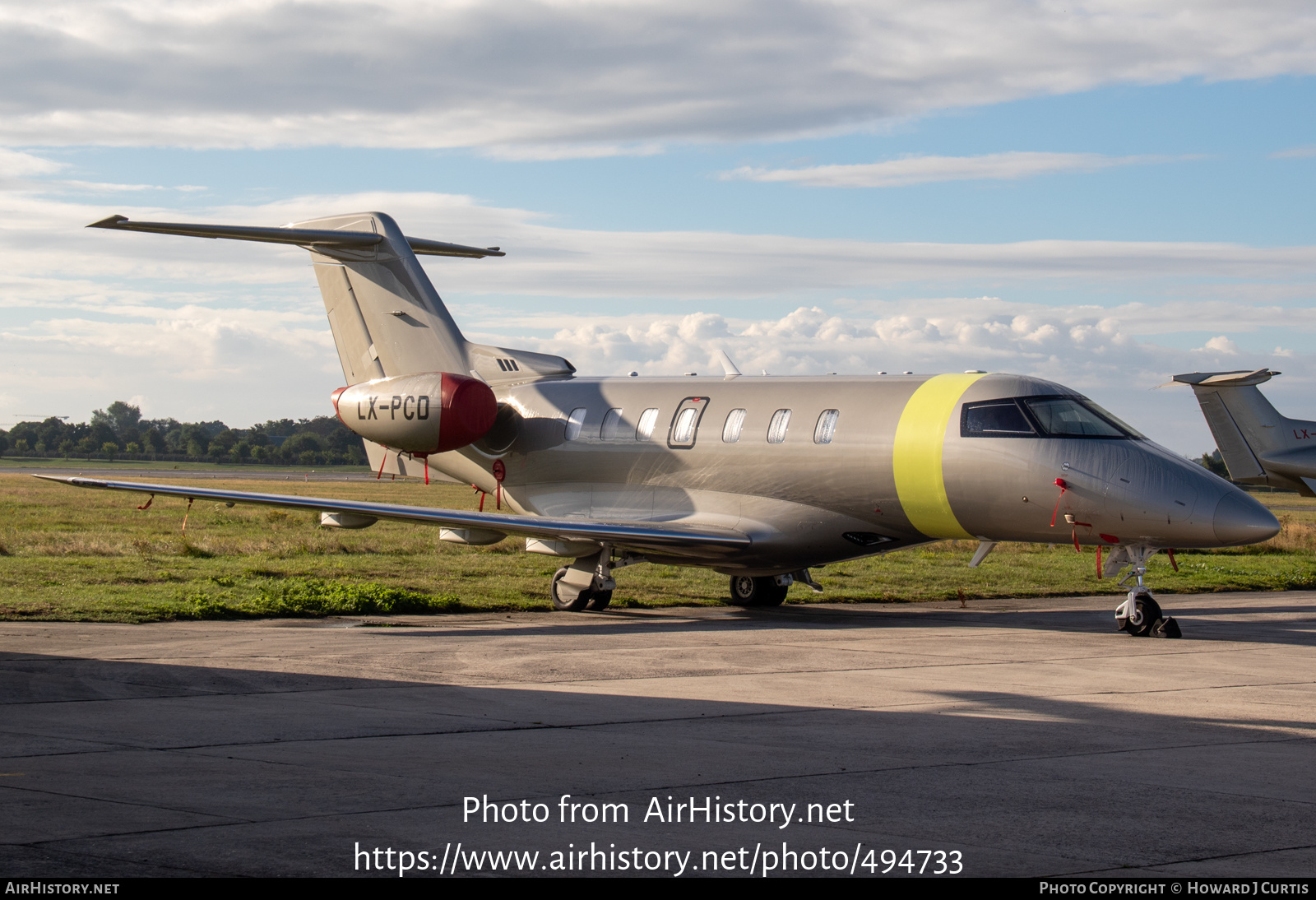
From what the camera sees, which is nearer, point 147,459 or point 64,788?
point 64,788

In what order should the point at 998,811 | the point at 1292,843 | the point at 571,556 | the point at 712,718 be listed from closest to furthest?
the point at 1292,843
the point at 998,811
the point at 712,718
the point at 571,556

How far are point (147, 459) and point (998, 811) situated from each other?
15392 cm

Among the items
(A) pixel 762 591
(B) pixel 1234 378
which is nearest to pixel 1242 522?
(A) pixel 762 591

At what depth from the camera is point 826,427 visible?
1808 centimetres

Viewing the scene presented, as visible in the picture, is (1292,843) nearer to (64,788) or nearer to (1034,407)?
(64,788)

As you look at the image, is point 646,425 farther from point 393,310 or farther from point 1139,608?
point 1139,608

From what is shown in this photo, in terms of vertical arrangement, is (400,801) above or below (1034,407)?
below

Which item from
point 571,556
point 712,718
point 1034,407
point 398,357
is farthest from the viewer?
point 398,357

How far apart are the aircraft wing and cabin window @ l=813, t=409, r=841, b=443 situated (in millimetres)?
1729

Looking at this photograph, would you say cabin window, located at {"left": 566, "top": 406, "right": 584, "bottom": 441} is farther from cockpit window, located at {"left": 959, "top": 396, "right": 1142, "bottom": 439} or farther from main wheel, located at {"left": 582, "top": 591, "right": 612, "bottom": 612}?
cockpit window, located at {"left": 959, "top": 396, "right": 1142, "bottom": 439}

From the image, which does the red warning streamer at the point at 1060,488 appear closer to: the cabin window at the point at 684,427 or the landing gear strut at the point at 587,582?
the cabin window at the point at 684,427

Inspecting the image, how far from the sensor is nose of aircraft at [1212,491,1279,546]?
1500 cm
